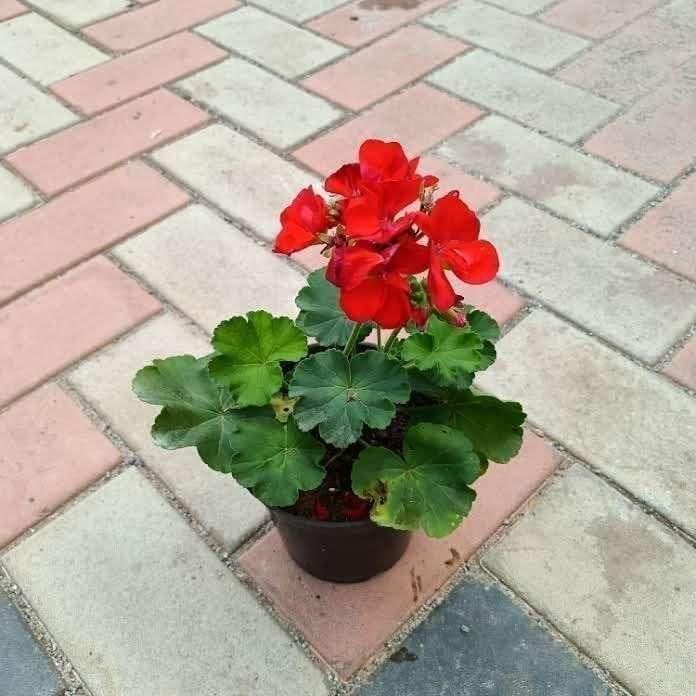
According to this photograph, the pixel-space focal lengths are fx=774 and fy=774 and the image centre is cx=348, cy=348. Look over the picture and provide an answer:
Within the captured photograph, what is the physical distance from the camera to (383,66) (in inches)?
96.0

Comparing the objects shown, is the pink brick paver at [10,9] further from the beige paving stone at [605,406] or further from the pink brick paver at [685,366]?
the pink brick paver at [685,366]

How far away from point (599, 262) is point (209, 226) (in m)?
0.96

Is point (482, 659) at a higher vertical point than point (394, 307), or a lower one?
lower

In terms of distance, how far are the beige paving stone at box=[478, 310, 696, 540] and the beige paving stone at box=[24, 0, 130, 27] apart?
1.89 metres

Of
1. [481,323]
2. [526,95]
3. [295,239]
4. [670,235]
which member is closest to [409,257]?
[295,239]

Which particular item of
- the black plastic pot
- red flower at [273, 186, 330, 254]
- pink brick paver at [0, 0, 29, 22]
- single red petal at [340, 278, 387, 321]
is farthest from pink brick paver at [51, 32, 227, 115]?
single red petal at [340, 278, 387, 321]

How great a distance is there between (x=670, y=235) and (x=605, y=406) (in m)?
0.58

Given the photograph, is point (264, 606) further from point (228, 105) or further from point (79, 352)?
point (228, 105)

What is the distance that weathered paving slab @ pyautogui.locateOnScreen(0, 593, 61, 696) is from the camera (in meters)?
1.22

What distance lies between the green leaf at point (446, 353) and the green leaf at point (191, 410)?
0.78ft

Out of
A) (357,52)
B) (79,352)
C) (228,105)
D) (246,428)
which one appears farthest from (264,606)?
(357,52)

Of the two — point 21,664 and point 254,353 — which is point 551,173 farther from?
point 21,664

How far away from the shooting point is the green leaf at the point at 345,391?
3.10ft

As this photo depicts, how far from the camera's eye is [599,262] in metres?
1.85
